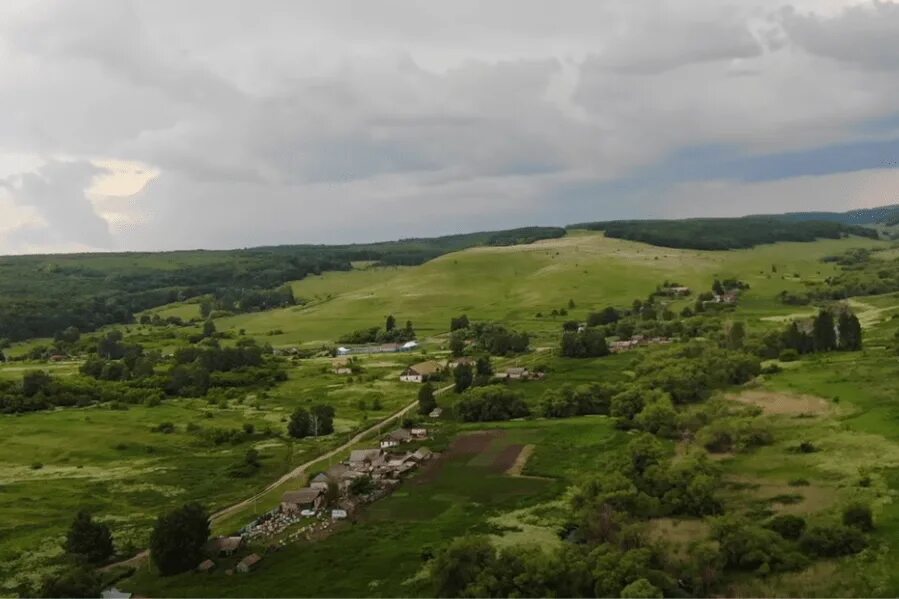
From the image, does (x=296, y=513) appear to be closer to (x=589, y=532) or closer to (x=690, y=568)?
(x=589, y=532)

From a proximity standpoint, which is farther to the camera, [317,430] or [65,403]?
[65,403]

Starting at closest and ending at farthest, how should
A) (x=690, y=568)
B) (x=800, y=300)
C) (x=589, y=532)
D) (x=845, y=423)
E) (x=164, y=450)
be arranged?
(x=690, y=568), (x=589, y=532), (x=845, y=423), (x=164, y=450), (x=800, y=300)

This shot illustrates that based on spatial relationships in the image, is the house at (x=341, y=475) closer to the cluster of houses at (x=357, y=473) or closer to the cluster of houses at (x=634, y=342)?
the cluster of houses at (x=357, y=473)

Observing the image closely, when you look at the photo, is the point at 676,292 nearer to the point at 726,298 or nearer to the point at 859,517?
the point at 726,298

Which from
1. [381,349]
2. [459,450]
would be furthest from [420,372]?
[459,450]

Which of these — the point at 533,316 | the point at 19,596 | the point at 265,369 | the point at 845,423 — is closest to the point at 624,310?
the point at 533,316

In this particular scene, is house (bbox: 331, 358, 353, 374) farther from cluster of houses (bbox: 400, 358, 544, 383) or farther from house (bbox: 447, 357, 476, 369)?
house (bbox: 447, 357, 476, 369)
